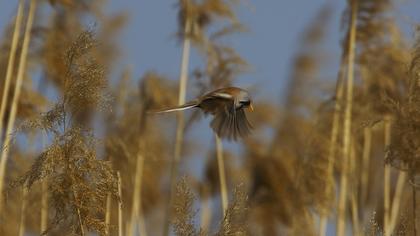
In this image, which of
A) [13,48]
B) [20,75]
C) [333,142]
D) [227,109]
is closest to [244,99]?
[227,109]

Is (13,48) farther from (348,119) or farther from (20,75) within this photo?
(348,119)

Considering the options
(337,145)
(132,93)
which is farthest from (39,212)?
(337,145)

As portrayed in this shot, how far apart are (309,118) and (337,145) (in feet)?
8.22

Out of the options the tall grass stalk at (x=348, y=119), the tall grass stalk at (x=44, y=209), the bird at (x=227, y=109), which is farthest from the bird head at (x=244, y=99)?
the tall grass stalk at (x=348, y=119)

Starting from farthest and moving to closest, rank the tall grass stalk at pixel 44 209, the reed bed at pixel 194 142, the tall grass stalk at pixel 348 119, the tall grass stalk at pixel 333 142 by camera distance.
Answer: the tall grass stalk at pixel 333 142 → the tall grass stalk at pixel 348 119 → the tall grass stalk at pixel 44 209 → the reed bed at pixel 194 142

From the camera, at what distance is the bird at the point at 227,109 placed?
6.70 metres


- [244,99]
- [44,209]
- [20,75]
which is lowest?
[44,209]

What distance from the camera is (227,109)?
6.79 metres

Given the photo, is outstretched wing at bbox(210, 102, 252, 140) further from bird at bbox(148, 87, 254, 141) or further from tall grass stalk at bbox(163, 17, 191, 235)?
tall grass stalk at bbox(163, 17, 191, 235)

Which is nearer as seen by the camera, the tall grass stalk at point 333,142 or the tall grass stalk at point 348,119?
the tall grass stalk at point 348,119

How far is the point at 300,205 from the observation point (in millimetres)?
8828

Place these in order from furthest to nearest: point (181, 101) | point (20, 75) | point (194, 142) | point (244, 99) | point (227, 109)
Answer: point (194, 142), point (181, 101), point (20, 75), point (227, 109), point (244, 99)

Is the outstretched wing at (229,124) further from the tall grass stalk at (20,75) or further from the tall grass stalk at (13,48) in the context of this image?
the tall grass stalk at (13,48)

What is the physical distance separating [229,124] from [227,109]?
0.43ft
